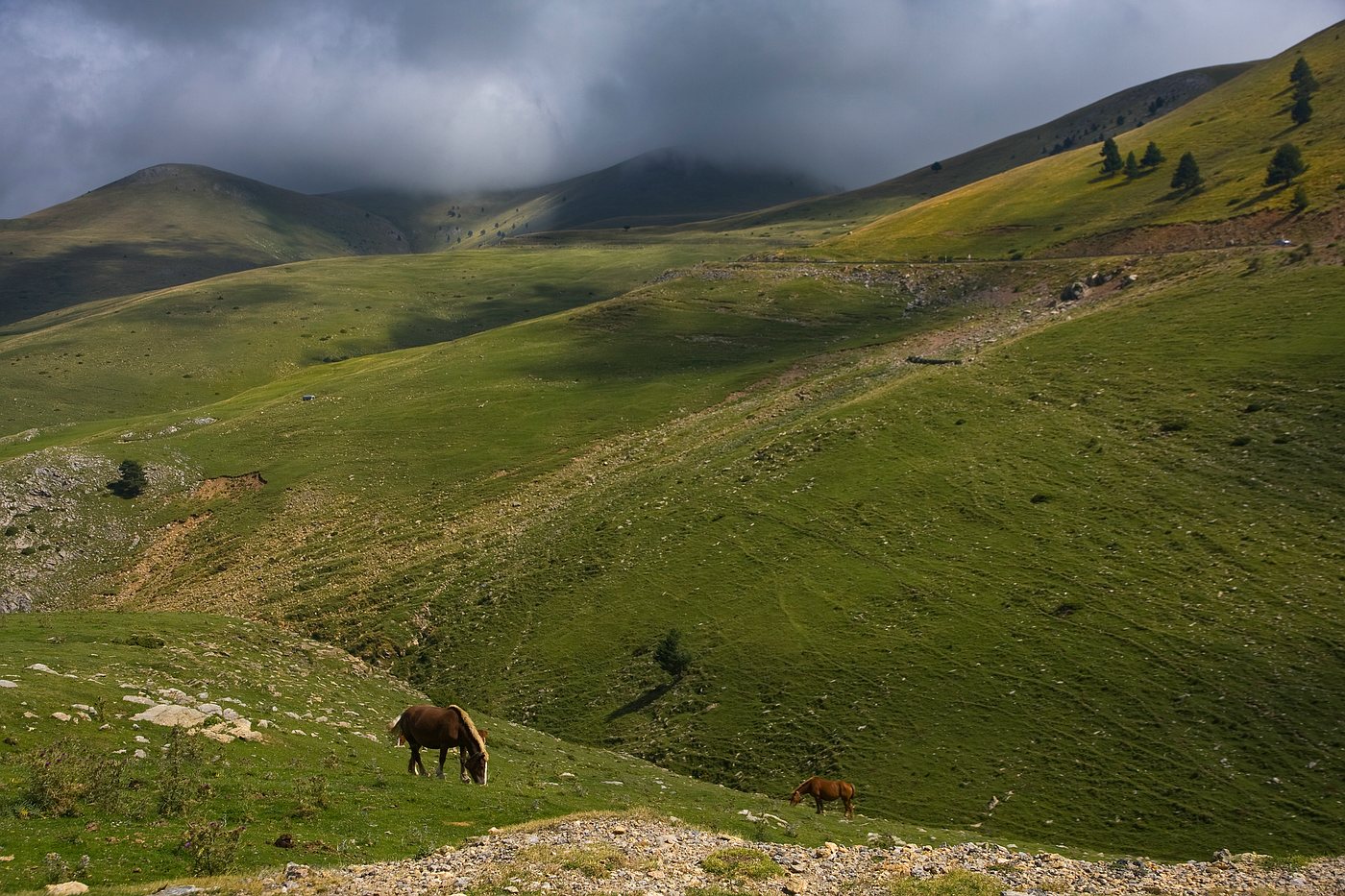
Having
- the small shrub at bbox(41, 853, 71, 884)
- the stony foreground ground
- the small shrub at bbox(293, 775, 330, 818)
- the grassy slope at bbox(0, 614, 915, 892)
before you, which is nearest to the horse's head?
the grassy slope at bbox(0, 614, 915, 892)

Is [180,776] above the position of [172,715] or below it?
above

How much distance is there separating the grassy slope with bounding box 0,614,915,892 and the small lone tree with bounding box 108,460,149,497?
3505cm

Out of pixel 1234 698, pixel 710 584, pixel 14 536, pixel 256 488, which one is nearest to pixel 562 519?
pixel 710 584

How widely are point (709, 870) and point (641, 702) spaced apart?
1918cm

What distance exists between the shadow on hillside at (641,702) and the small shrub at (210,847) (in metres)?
21.1

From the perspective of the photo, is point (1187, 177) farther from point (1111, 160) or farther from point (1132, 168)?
point (1111, 160)

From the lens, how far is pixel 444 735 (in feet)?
69.2

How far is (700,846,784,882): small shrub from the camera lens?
660 inches

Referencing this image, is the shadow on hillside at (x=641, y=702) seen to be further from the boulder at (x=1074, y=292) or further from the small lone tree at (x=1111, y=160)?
the small lone tree at (x=1111, y=160)

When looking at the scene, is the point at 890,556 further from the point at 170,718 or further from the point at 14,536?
the point at 14,536

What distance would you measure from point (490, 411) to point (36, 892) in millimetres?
68964

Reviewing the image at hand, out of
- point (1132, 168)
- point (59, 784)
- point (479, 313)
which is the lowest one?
point (59, 784)

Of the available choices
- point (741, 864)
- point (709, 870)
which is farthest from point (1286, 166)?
point (709, 870)

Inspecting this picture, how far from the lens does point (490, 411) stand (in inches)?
3155
